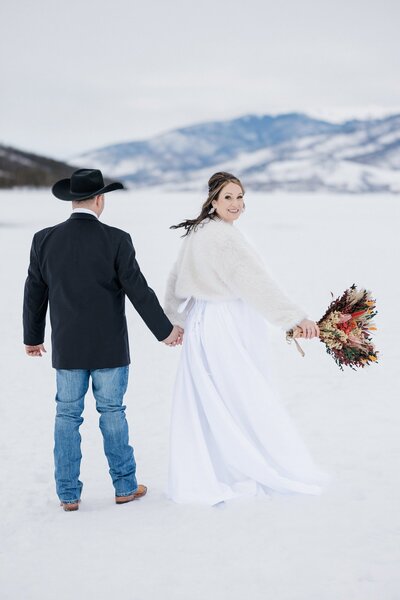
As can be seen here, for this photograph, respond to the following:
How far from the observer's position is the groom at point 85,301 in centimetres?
373

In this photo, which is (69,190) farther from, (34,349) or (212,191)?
(34,349)

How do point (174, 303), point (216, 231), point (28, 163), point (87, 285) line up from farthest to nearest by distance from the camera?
point (28, 163) < point (174, 303) < point (216, 231) < point (87, 285)

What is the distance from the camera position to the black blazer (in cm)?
373

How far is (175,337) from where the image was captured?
4055mm

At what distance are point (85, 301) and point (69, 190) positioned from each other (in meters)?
0.63

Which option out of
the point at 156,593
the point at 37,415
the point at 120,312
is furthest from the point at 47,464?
the point at 156,593

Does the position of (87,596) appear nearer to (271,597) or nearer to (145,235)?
(271,597)

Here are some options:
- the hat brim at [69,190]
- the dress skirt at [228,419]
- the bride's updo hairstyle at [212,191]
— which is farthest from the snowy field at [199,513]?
the hat brim at [69,190]

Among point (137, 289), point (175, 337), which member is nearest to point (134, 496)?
point (175, 337)

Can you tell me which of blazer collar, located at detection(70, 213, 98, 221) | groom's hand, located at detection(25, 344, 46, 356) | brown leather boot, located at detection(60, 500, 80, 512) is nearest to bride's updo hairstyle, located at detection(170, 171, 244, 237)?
blazer collar, located at detection(70, 213, 98, 221)

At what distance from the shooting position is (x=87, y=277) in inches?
147

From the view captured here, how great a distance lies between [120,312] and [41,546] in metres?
1.26

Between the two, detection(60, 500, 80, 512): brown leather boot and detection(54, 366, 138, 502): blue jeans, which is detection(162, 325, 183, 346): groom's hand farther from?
detection(60, 500, 80, 512): brown leather boot

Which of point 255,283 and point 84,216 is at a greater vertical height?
point 84,216
